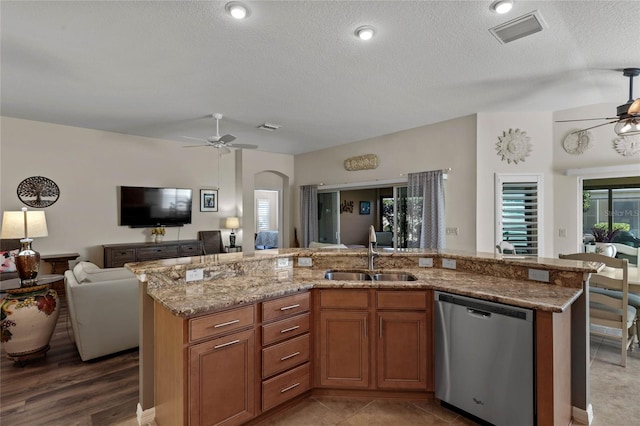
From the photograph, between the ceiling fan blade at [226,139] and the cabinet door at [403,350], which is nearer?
the cabinet door at [403,350]

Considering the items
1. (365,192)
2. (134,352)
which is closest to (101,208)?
(134,352)

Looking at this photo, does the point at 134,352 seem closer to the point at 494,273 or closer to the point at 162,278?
the point at 162,278

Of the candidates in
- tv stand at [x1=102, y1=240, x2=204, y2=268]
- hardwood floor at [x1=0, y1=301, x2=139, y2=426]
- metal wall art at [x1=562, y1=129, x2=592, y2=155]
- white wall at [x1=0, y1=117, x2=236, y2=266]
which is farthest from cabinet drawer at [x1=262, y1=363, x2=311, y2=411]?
white wall at [x1=0, y1=117, x2=236, y2=266]

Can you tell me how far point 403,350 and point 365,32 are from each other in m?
2.43

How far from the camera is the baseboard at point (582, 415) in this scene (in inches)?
84.0

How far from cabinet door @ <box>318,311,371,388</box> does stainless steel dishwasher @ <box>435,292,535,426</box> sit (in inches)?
20.7

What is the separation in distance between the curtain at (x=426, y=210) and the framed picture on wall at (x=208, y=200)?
406 cm

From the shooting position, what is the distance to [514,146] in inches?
178

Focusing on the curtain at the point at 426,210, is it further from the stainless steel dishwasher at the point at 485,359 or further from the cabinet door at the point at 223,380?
the cabinet door at the point at 223,380

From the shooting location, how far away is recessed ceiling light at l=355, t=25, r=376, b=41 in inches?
96.6

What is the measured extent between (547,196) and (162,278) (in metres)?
4.96

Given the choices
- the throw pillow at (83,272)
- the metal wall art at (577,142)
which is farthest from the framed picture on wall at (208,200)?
the metal wall art at (577,142)

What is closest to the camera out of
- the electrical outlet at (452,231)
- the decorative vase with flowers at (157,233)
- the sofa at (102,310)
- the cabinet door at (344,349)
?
the cabinet door at (344,349)

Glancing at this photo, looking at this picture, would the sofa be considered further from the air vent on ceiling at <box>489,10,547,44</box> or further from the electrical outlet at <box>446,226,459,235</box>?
the electrical outlet at <box>446,226,459,235</box>
